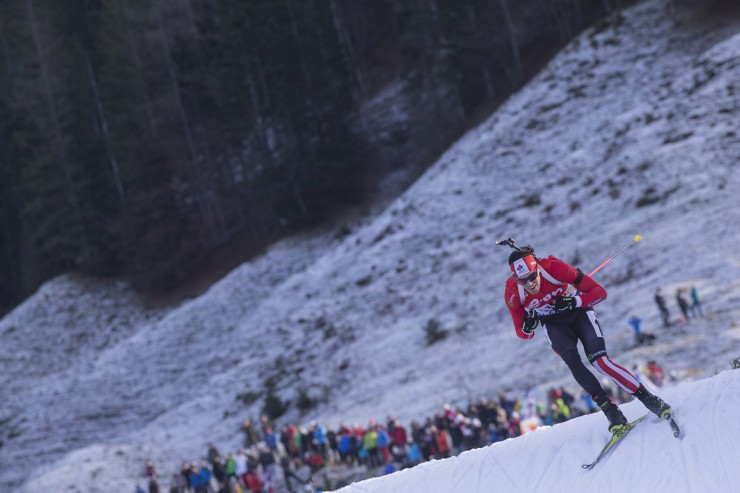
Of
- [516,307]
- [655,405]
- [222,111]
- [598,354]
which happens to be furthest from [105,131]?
[655,405]

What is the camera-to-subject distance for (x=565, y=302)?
7602 mm

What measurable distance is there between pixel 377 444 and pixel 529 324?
12.6 m

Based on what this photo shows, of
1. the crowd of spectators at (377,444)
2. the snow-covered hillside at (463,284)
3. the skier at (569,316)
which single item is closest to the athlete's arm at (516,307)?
the skier at (569,316)

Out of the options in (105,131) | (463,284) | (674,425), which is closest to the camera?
(674,425)

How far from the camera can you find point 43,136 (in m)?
56.3

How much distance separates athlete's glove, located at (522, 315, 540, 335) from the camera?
7.75 metres

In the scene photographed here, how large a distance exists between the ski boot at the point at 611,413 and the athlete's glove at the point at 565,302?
0.80 m

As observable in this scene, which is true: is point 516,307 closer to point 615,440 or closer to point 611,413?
point 611,413

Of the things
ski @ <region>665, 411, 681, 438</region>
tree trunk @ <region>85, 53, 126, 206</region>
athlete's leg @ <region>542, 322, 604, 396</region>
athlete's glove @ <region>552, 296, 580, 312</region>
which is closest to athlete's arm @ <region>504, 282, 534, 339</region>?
athlete's leg @ <region>542, 322, 604, 396</region>

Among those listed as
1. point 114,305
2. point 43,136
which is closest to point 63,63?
point 43,136

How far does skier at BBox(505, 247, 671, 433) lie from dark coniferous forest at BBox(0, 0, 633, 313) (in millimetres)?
37149

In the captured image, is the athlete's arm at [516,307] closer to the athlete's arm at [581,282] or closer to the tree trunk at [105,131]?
the athlete's arm at [581,282]

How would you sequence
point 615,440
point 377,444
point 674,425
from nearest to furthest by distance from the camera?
point 674,425
point 615,440
point 377,444

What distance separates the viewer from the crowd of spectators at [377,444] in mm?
17922
